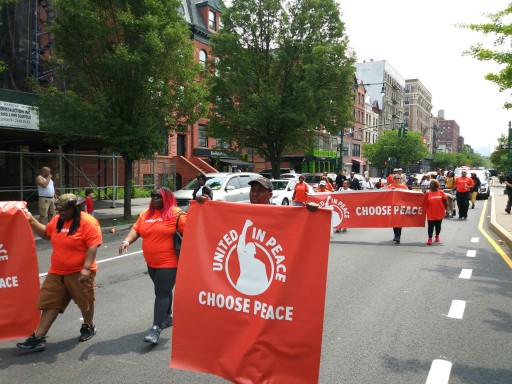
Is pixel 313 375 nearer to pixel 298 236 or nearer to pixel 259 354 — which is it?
pixel 259 354

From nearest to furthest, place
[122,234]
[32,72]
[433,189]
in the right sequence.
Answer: [433,189] < [122,234] < [32,72]

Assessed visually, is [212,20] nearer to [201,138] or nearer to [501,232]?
[201,138]

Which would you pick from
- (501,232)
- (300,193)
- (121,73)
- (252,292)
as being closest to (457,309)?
(252,292)

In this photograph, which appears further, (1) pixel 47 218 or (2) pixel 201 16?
(2) pixel 201 16

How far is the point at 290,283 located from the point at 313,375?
0.64m

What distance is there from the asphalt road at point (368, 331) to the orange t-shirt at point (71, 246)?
83 centimetres

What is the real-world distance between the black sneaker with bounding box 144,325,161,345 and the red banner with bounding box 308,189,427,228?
24.5ft

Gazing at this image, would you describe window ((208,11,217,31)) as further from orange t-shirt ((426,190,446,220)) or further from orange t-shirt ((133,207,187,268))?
orange t-shirt ((133,207,187,268))

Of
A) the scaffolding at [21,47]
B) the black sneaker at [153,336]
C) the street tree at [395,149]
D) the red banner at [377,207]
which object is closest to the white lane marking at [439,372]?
the black sneaker at [153,336]

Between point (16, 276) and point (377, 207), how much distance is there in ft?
30.6

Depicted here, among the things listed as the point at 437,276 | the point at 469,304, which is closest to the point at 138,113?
the point at 437,276

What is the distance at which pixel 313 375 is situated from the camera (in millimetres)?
3035

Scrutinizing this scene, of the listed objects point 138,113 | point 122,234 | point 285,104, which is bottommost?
point 122,234

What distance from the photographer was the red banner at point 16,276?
14.6ft
